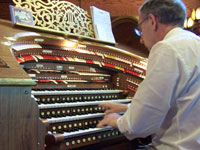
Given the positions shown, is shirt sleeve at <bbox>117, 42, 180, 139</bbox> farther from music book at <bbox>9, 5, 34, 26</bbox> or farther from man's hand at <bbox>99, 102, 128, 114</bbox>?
music book at <bbox>9, 5, 34, 26</bbox>

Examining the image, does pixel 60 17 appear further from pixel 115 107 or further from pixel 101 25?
pixel 115 107

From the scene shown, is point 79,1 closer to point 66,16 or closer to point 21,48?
point 66,16

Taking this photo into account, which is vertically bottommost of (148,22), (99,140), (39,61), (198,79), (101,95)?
(99,140)

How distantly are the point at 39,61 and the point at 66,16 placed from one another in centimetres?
73

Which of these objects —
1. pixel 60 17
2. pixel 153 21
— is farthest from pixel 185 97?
pixel 60 17

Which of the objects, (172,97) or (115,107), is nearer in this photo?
(172,97)

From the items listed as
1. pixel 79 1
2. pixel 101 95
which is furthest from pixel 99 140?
pixel 79 1

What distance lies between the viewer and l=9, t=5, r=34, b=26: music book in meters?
2.27

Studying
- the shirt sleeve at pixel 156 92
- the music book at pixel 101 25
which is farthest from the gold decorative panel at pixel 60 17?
the shirt sleeve at pixel 156 92

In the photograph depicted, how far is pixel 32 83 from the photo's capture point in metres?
1.32

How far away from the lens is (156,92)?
3.97 feet

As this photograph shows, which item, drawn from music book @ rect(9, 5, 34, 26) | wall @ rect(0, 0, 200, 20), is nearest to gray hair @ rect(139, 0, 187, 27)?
music book @ rect(9, 5, 34, 26)

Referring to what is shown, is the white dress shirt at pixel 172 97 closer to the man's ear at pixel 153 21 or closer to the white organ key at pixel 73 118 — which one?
the man's ear at pixel 153 21

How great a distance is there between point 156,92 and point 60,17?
5.94ft
